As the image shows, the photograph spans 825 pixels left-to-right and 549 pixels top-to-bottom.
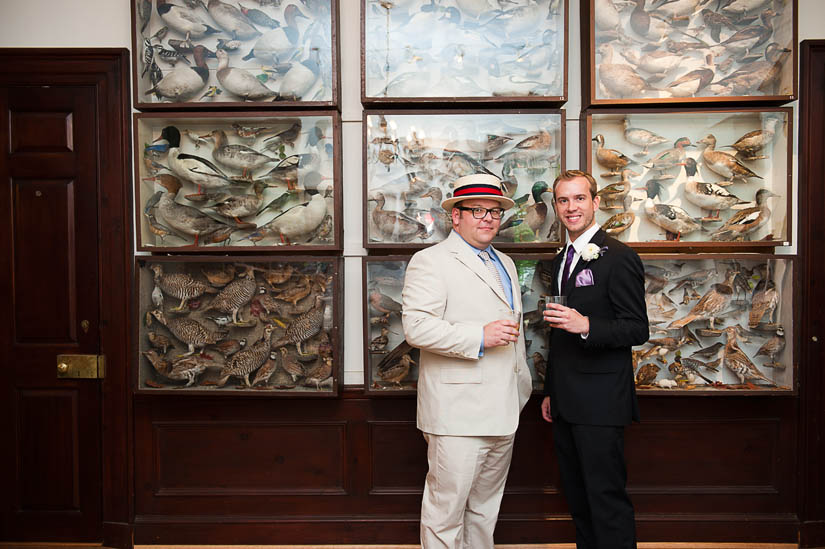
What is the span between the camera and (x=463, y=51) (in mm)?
2752

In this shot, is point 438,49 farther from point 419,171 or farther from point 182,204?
point 182,204

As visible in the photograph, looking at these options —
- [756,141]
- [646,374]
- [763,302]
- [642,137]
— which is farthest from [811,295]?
[642,137]

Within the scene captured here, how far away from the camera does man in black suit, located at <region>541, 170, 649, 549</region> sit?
216 cm

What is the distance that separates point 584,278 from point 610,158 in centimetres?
91

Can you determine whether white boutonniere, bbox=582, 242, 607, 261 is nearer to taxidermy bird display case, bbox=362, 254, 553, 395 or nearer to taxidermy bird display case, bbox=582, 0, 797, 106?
taxidermy bird display case, bbox=362, 254, 553, 395

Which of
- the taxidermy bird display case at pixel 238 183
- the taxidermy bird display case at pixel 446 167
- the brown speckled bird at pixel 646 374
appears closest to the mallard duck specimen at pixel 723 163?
the taxidermy bird display case at pixel 446 167

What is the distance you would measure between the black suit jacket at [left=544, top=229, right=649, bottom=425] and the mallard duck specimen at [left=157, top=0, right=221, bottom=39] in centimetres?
224

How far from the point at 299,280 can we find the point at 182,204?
746mm

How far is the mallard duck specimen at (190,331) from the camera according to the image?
2.81 m

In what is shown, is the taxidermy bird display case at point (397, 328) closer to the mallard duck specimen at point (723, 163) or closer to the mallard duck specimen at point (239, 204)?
the mallard duck specimen at point (239, 204)

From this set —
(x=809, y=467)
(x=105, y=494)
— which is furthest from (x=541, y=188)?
(x=105, y=494)

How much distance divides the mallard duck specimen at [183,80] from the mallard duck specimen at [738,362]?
313 centimetres

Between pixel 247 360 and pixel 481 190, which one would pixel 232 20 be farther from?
pixel 247 360

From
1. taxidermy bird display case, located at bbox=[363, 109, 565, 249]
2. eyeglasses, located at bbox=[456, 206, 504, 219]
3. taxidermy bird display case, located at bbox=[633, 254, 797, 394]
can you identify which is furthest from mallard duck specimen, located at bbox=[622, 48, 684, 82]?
eyeglasses, located at bbox=[456, 206, 504, 219]
